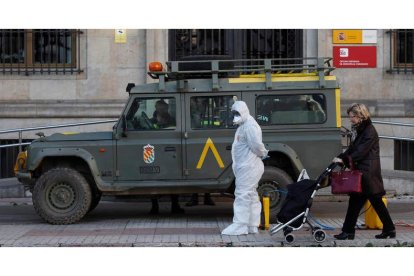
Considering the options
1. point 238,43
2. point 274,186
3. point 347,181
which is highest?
point 238,43

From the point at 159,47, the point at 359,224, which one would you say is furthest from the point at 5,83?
the point at 359,224

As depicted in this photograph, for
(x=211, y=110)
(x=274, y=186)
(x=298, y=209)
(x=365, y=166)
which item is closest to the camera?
(x=298, y=209)

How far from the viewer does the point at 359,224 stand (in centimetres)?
1038

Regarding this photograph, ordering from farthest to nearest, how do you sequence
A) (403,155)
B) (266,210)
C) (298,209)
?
(403,155), (266,210), (298,209)

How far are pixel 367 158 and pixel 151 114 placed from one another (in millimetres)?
3525

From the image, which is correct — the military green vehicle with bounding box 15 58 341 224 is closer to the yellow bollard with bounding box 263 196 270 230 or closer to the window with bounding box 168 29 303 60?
the yellow bollard with bounding box 263 196 270 230

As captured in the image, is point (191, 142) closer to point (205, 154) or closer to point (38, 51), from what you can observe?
point (205, 154)

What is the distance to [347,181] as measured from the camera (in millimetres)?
8719

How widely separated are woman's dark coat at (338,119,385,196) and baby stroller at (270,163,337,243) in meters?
0.37

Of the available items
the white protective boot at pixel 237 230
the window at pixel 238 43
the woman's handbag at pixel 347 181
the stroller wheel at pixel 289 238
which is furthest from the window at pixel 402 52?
the stroller wheel at pixel 289 238

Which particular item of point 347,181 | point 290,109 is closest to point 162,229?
point 290,109

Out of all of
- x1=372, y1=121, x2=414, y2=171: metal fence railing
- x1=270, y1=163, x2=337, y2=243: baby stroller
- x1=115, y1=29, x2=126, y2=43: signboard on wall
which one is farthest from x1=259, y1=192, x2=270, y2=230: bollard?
x1=115, y1=29, x2=126, y2=43: signboard on wall

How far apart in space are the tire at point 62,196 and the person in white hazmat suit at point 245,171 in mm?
2433

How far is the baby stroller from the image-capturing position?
8.62 m
